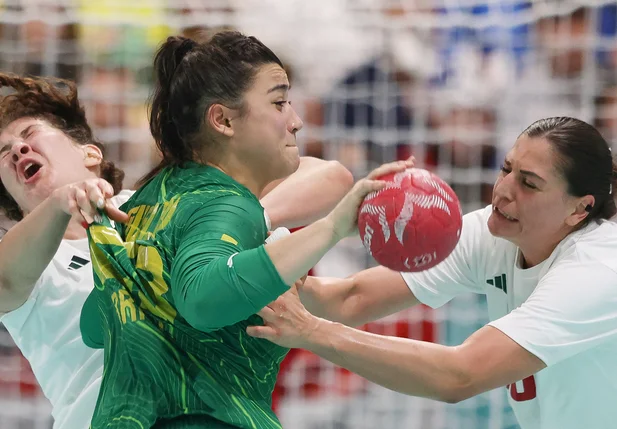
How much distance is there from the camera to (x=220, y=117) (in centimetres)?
213

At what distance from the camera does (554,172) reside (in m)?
2.74

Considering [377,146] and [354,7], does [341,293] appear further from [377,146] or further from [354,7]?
[354,7]

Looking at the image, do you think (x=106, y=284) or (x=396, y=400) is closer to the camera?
(x=106, y=284)

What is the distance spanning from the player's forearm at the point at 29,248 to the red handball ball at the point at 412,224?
82 centimetres

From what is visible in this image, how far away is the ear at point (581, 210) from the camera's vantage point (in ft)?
9.09

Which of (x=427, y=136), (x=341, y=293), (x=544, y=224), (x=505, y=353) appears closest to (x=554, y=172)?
(x=544, y=224)

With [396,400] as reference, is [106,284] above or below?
above

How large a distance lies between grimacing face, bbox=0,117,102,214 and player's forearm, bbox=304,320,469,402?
0.96 m

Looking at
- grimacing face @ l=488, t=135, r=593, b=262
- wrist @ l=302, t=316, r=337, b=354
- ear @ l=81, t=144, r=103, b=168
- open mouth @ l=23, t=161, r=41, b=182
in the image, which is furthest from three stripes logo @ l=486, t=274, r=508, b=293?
open mouth @ l=23, t=161, r=41, b=182

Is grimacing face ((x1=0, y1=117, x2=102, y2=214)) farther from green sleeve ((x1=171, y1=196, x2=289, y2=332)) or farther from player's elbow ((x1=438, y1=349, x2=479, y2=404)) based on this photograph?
player's elbow ((x1=438, y1=349, x2=479, y2=404))

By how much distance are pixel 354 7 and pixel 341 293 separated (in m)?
2.27

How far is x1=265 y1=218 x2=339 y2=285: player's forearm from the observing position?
Result: 1802 millimetres

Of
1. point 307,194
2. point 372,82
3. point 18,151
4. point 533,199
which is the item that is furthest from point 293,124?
point 372,82

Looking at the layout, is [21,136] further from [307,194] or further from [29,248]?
[307,194]
